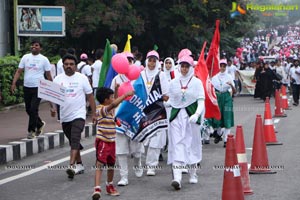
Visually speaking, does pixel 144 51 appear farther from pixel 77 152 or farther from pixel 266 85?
pixel 77 152

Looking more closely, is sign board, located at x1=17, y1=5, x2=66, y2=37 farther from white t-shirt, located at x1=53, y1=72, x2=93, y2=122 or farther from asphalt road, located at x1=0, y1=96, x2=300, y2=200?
white t-shirt, located at x1=53, y1=72, x2=93, y2=122

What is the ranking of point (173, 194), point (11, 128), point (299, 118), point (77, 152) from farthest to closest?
point (299, 118) → point (11, 128) → point (77, 152) → point (173, 194)

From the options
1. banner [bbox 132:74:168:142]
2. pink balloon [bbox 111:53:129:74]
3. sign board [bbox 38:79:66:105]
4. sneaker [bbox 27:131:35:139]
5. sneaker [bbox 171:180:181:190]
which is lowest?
A: sneaker [bbox 171:180:181:190]

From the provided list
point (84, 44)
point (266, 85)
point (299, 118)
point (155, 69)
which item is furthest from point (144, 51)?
point (155, 69)

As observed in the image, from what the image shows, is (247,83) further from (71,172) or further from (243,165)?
(243,165)

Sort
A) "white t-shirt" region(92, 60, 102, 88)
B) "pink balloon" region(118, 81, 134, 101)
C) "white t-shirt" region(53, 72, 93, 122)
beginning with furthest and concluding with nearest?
"white t-shirt" region(92, 60, 102, 88) < "white t-shirt" region(53, 72, 93, 122) < "pink balloon" region(118, 81, 134, 101)

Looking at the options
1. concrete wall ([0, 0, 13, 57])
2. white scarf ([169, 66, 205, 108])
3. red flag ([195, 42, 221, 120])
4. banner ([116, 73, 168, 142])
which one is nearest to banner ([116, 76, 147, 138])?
banner ([116, 73, 168, 142])

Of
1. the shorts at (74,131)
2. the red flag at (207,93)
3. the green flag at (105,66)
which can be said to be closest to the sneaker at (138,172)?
the shorts at (74,131)

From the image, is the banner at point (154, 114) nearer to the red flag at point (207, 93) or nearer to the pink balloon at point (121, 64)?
the pink balloon at point (121, 64)

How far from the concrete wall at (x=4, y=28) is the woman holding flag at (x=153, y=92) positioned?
16890mm

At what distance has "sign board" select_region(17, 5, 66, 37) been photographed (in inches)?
955

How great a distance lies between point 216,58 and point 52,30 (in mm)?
10749

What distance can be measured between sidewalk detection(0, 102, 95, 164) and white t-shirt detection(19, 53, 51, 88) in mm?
1062

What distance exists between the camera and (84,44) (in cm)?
3189
